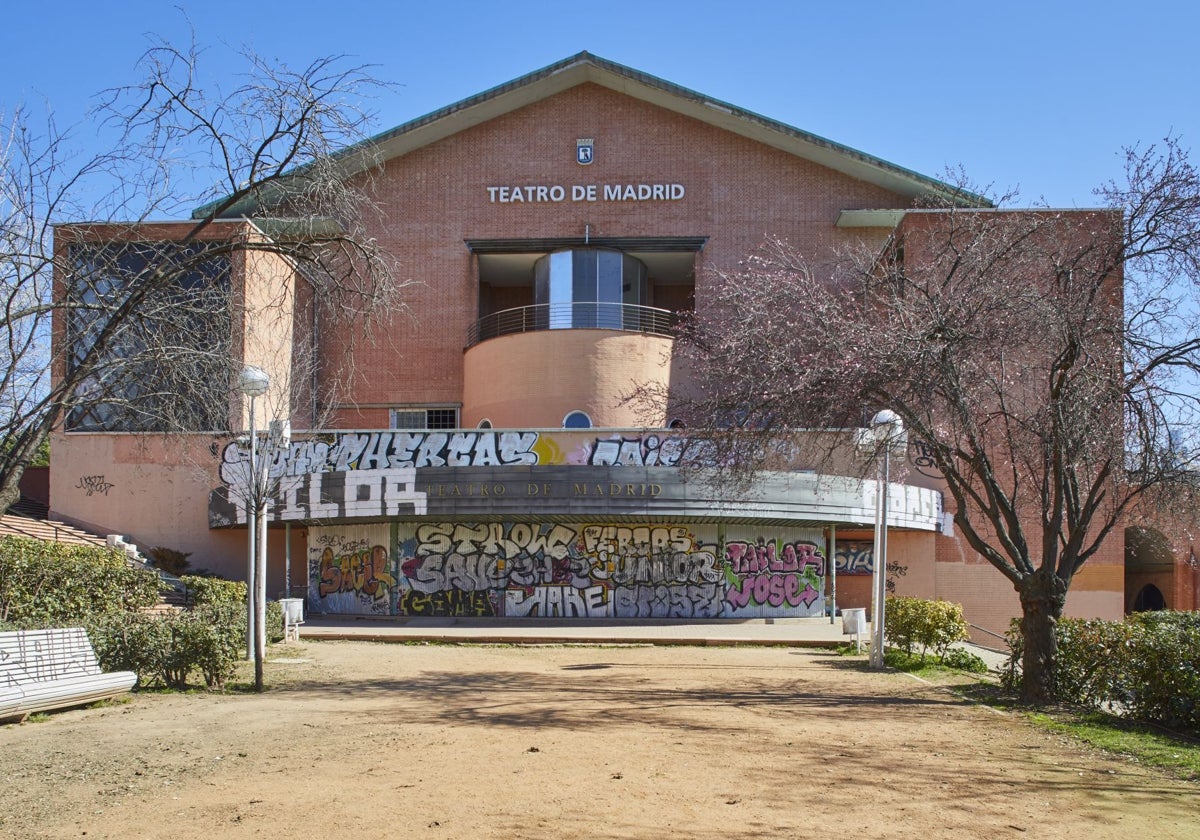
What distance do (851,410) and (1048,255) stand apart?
11.2 ft

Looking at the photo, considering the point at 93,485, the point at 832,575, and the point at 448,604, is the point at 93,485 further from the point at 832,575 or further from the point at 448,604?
the point at 832,575

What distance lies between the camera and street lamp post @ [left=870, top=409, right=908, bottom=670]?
15.8 meters

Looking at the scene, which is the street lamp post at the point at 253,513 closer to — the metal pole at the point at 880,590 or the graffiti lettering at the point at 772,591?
the metal pole at the point at 880,590

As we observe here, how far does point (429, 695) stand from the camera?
13.8 m

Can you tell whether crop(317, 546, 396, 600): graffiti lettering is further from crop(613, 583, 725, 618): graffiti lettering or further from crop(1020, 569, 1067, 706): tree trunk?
crop(1020, 569, 1067, 706): tree trunk

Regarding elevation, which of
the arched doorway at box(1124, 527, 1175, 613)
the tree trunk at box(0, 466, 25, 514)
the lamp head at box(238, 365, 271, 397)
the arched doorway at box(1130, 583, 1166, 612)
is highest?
the lamp head at box(238, 365, 271, 397)

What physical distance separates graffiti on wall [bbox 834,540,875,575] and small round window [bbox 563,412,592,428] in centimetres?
846

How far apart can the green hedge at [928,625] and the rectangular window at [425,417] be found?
1989 centimetres

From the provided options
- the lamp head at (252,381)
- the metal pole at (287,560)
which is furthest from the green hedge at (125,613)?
the metal pole at (287,560)

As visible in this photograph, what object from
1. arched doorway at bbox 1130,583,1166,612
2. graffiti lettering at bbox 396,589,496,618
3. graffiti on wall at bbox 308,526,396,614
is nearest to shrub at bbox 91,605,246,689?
graffiti lettering at bbox 396,589,496,618

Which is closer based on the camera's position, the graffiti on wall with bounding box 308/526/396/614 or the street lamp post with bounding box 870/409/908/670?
the street lamp post with bounding box 870/409/908/670

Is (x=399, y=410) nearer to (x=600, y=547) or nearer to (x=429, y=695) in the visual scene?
(x=600, y=547)

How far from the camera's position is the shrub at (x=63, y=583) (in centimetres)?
1795

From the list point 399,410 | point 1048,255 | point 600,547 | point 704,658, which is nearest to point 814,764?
point 1048,255
